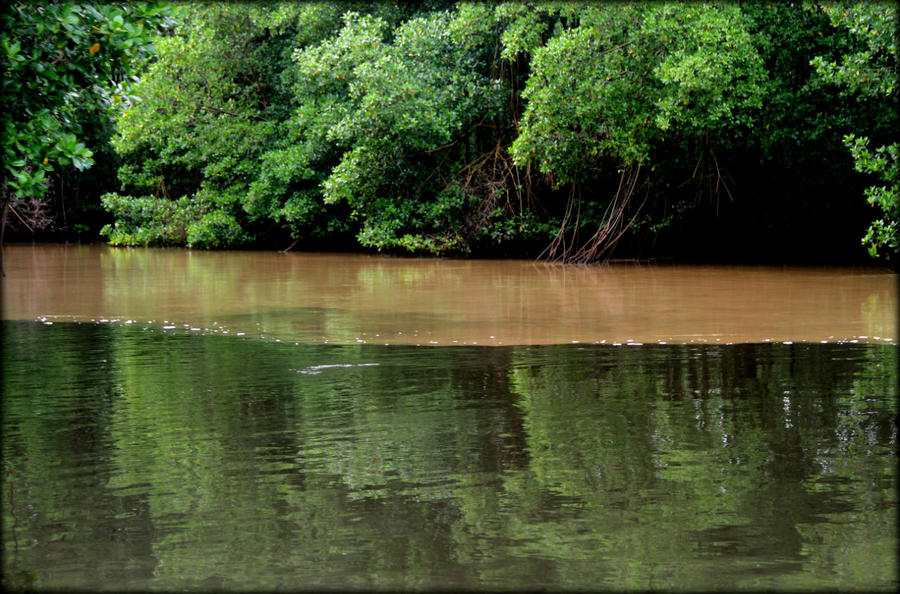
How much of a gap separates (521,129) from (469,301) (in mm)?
7471

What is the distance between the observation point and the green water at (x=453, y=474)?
4.15 metres

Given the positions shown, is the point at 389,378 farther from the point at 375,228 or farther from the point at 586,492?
the point at 375,228

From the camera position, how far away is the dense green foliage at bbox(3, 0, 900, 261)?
762 inches

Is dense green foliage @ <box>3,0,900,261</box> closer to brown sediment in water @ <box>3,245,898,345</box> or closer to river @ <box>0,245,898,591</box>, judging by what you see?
brown sediment in water @ <box>3,245,898,345</box>

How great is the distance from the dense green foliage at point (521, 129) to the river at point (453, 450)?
6.18 metres

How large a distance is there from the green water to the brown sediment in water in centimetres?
210

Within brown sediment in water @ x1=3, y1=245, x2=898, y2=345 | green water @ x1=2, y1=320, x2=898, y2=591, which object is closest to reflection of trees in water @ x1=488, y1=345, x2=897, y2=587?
green water @ x1=2, y1=320, x2=898, y2=591

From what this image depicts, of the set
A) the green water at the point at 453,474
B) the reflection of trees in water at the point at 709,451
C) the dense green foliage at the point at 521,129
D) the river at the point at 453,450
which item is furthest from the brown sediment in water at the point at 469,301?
the green water at the point at 453,474

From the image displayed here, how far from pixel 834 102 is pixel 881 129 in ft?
3.69

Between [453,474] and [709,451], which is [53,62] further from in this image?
[709,451]

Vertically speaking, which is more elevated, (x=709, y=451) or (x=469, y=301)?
(x=469, y=301)

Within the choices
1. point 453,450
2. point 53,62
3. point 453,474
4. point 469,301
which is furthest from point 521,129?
point 453,474

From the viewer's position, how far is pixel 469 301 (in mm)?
14648

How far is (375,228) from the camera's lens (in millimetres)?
24859
